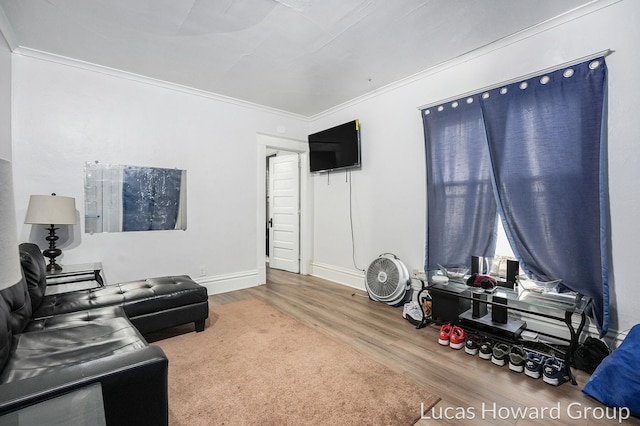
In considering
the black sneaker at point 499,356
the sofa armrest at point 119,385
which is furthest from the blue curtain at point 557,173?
the sofa armrest at point 119,385

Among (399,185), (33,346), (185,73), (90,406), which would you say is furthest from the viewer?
(399,185)

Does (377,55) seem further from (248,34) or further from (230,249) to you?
(230,249)

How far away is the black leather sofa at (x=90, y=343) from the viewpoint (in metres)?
1.09

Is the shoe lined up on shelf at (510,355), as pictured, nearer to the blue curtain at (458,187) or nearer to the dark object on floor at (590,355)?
the dark object on floor at (590,355)

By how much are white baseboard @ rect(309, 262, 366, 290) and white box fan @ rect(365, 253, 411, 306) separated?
2.13ft

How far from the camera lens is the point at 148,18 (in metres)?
2.36

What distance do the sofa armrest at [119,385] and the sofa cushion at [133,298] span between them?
1293 millimetres

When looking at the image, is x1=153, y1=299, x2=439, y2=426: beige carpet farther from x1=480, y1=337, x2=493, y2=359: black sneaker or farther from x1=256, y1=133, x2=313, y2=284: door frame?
x1=256, y1=133, x2=313, y2=284: door frame

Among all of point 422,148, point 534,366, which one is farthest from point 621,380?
point 422,148

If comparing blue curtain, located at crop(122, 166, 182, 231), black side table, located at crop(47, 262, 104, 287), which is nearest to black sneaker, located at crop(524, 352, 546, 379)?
black side table, located at crop(47, 262, 104, 287)

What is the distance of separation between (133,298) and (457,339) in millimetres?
2741

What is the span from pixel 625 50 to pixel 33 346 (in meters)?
4.26

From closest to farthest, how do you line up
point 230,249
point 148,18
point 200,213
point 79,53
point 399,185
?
point 148,18, point 79,53, point 399,185, point 200,213, point 230,249

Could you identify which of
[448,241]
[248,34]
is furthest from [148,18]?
[448,241]
